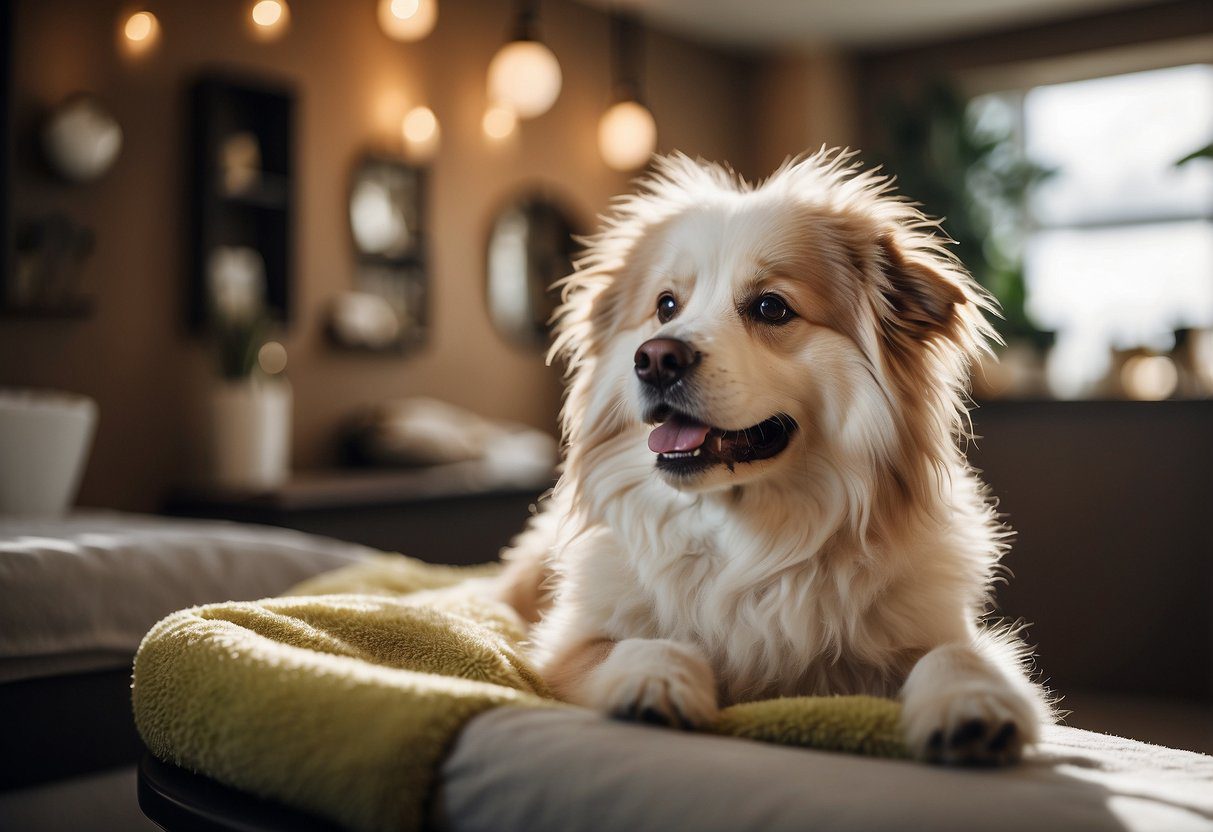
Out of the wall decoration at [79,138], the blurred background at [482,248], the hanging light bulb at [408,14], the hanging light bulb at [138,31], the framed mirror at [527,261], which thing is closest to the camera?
the hanging light bulb at [408,14]

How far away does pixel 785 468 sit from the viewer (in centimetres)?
134

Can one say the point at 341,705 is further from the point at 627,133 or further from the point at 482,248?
the point at 482,248

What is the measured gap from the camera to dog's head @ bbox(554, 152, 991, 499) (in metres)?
1.29

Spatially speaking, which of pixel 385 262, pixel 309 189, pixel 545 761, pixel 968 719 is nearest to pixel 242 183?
pixel 309 189

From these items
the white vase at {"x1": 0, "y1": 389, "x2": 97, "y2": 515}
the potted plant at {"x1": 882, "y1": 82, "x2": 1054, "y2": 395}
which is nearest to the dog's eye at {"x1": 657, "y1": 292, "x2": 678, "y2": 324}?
the white vase at {"x1": 0, "y1": 389, "x2": 97, "y2": 515}

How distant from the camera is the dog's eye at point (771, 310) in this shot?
1392 millimetres

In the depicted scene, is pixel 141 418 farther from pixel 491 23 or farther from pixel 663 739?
pixel 663 739

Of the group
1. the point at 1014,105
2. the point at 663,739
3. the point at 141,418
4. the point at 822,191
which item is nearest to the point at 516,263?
the point at 141,418

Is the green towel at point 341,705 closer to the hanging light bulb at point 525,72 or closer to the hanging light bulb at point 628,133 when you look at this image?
the hanging light bulb at point 525,72

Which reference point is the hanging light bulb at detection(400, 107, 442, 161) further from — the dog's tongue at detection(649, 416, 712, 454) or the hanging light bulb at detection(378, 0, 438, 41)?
the dog's tongue at detection(649, 416, 712, 454)

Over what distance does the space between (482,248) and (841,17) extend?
9.03 feet

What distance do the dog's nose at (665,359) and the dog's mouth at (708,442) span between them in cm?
6

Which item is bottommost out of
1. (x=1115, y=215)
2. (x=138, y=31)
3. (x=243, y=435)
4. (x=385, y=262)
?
(x=243, y=435)

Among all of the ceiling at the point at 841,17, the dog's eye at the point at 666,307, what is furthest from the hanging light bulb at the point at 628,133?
the dog's eye at the point at 666,307
